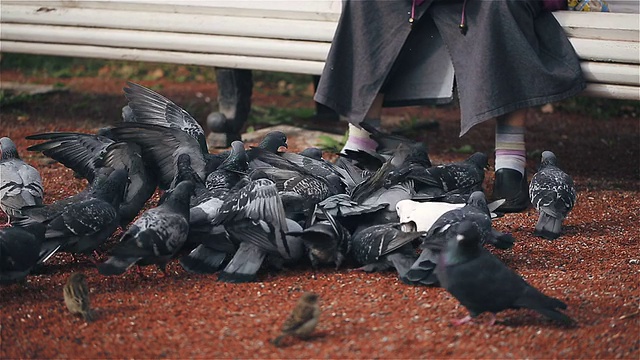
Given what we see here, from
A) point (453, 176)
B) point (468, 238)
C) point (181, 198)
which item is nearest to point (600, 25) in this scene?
point (453, 176)

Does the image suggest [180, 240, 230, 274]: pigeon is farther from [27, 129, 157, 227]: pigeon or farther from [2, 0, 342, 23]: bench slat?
[2, 0, 342, 23]: bench slat

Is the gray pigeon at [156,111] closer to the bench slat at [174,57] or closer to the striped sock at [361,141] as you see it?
the striped sock at [361,141]

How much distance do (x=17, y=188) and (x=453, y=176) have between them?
2.37 m

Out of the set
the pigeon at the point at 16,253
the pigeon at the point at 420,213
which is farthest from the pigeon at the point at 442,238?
the pigeon at the point at 16,253

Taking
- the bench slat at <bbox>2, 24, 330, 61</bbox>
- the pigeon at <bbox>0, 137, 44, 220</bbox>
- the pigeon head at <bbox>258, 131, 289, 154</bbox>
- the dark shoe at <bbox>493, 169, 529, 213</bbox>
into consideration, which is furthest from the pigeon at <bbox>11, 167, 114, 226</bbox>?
the dark shoe at <bbox>493, 169, 529, 213</bbox>

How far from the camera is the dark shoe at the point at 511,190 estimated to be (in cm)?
573

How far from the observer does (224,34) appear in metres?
6.83

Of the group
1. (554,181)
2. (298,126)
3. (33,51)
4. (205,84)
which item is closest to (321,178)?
(554,181)

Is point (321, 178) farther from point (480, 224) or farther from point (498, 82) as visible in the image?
point (498, 82)

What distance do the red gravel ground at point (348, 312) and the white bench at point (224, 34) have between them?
101cm

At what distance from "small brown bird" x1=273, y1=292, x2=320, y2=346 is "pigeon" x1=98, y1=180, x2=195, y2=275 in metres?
0.91

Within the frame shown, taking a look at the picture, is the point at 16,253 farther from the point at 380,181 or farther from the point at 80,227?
the point at 380,181

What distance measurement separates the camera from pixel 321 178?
4.95 meters

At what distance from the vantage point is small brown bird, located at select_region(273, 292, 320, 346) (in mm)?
3438
